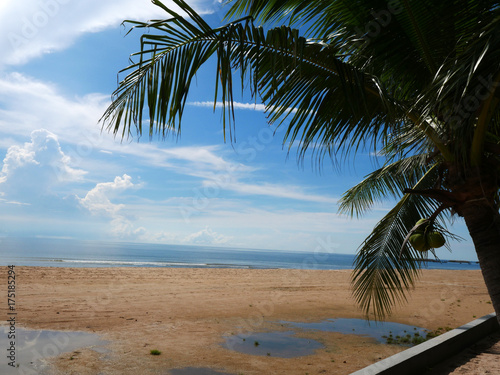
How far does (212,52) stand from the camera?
8.56 feet

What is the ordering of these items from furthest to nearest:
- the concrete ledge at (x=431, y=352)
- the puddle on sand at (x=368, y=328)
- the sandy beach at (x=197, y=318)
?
1. the puddle on sand at (x=368, y=328)
2. the sandy beach at (x=197, y=318)
3. the concrete ledge at (x=431, y=352)

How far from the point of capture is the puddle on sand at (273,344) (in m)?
6.91

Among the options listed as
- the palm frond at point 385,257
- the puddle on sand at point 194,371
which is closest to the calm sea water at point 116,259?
the puddle on sand at point 194,371

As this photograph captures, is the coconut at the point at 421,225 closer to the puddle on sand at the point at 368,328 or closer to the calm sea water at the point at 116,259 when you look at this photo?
the puddle on sand at the point at 368,328

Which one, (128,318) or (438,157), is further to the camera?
(128,318)

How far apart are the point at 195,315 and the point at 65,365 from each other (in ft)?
15.5

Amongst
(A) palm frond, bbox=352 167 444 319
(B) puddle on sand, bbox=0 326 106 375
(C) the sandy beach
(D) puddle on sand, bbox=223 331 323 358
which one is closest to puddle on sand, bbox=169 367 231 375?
(C) the sandy beach

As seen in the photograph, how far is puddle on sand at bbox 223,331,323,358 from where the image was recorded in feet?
22.7

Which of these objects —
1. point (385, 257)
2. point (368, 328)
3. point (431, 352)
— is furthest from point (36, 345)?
point (368, 328)

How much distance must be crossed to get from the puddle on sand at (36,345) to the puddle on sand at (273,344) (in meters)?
2.47

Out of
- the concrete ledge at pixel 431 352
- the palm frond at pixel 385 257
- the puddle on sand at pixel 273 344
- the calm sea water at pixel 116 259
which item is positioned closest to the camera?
the concrete ledge at pixel 431 352

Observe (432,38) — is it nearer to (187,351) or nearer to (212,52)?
(212,52)

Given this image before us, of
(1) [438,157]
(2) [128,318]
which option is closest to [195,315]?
(2) [128,318]

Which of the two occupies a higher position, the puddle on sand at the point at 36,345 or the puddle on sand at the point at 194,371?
the puddle on sand at the point at 36,345
